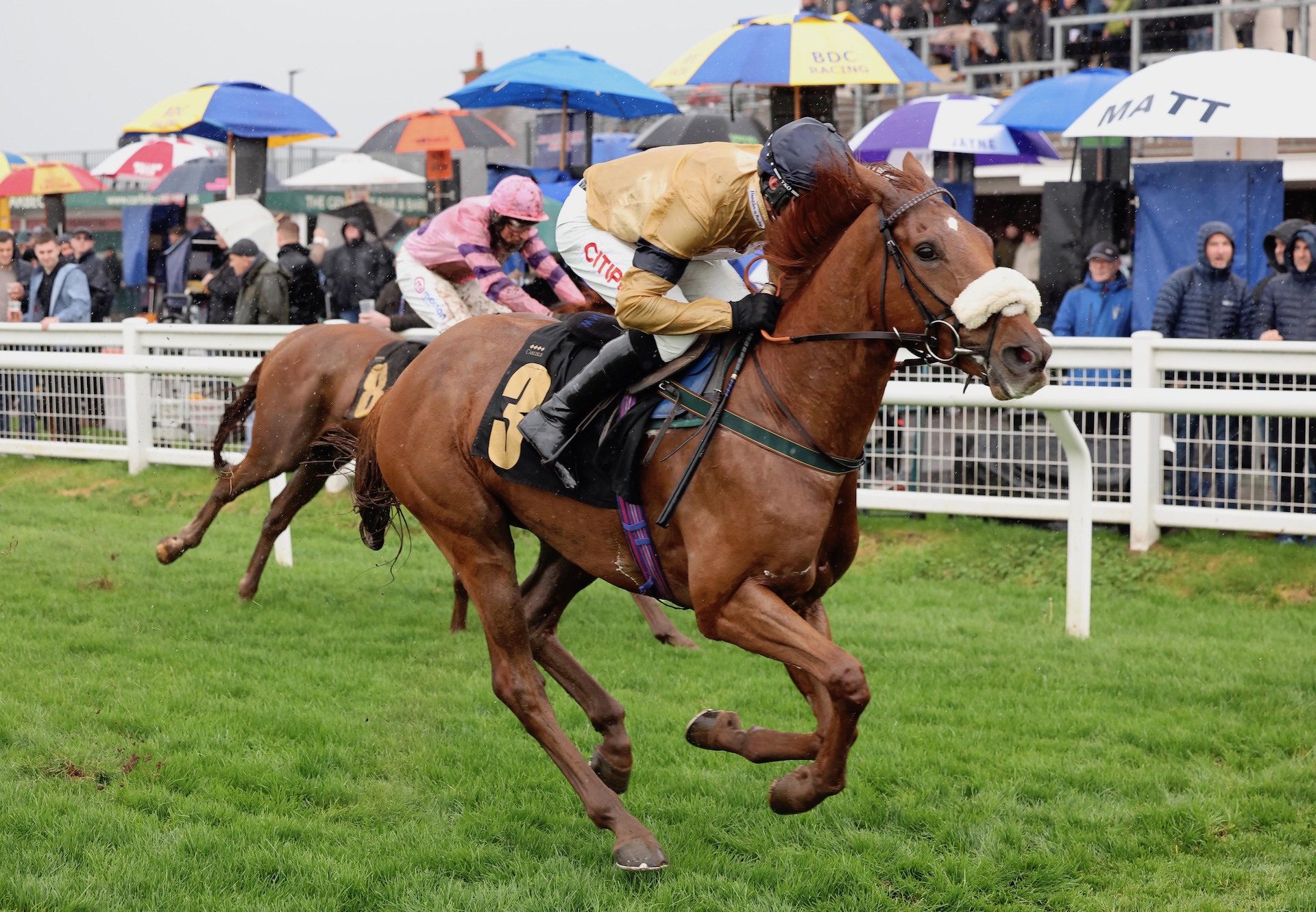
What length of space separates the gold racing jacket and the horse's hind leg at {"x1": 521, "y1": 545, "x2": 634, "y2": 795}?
1087 millimetres

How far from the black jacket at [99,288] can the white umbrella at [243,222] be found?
1723mm

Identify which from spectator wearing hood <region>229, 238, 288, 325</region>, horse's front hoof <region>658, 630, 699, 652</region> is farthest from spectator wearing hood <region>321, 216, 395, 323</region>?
horse's front hoof <region>658, 630, 699, 652</region>

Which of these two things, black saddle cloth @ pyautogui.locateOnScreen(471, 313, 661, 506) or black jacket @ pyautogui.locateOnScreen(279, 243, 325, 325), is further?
black jacket @ pyautogui.locateOnScreen(279, 243, 325, 325)

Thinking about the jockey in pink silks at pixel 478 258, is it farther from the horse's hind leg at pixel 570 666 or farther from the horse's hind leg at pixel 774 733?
the horse's hind leg at pixel 774 733

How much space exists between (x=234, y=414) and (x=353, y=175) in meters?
9.03

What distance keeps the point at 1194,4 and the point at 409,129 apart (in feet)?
24.1

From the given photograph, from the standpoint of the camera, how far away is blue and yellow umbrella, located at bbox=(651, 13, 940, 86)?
9.33 meters

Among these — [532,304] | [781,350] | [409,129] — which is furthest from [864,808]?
[409,129]

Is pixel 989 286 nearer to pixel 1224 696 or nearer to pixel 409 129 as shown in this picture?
pixel 1224 696

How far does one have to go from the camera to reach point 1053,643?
5.84 m

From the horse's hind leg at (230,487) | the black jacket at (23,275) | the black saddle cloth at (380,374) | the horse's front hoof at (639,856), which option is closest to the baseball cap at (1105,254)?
the black saddle cloth at (380,374)

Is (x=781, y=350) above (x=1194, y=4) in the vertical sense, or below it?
below

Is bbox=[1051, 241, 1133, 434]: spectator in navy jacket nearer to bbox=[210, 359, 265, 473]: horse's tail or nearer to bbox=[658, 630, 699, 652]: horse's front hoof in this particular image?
bbox=[658, 630, 699, 652]: horse's front hoof

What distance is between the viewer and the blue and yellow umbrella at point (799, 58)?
933 centimetres
